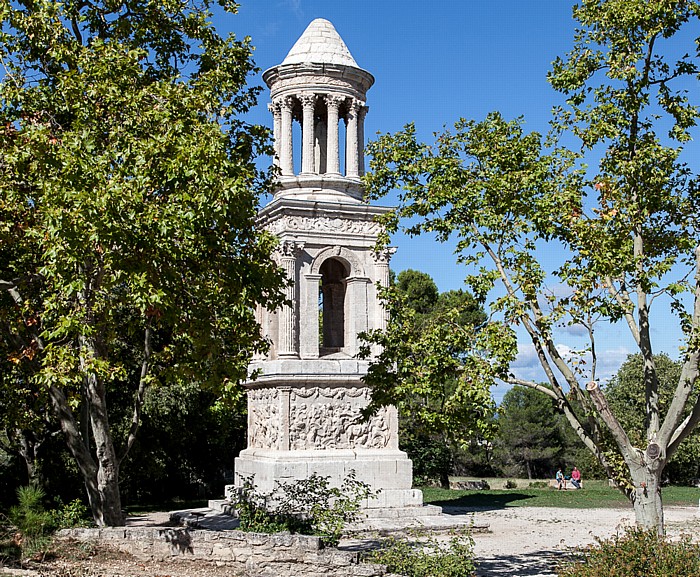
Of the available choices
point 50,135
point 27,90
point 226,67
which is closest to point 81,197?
point 50,135

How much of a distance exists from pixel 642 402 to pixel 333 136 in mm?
26666

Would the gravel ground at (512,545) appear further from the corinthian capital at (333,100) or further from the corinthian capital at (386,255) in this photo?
the corinthian capital at (333,100)

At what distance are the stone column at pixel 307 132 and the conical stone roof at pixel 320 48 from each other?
953mm

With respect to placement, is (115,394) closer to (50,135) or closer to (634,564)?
(50,135)

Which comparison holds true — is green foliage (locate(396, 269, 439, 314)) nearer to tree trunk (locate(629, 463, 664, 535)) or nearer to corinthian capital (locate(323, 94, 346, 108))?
corinthian capital (locate(323, 94, 346, 108))

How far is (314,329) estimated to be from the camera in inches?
764

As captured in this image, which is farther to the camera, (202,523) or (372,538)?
(202,523)

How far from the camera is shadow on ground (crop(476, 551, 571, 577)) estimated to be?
41.1ft

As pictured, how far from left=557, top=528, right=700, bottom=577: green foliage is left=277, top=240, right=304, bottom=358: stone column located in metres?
9.70

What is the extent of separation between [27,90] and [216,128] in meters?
3.37

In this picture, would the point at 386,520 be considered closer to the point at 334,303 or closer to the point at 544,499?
the point at 334,303

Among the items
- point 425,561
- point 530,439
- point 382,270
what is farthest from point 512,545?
point 530,439

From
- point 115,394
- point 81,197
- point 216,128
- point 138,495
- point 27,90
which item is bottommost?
point 138,495

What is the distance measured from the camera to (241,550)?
1129cm
